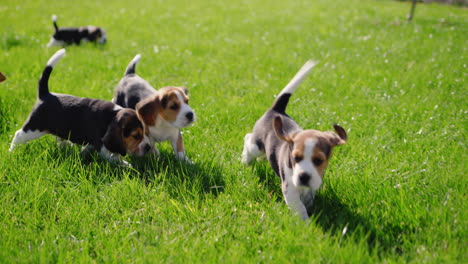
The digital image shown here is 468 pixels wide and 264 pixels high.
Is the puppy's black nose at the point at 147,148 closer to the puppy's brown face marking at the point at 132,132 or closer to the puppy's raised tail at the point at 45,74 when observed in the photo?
the puppy's brown face marking at the point at 132,132

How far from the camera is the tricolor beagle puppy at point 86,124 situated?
4.00 meters

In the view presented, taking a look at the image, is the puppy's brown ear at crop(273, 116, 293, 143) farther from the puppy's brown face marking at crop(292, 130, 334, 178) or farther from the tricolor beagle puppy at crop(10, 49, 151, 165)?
the tricolor beagle puppy at crop(10, 49, 151, 165)

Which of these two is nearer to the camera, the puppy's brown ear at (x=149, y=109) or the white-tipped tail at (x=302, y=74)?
the white-tipped tail at (x=302, y=74)

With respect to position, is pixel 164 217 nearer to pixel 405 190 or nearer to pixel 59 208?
pixel 59 208

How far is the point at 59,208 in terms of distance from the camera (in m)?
3.43

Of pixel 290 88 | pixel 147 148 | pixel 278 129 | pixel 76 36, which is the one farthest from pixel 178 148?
pixel 76 36

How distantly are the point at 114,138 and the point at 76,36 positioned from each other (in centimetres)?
639

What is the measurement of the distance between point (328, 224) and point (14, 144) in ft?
11.3

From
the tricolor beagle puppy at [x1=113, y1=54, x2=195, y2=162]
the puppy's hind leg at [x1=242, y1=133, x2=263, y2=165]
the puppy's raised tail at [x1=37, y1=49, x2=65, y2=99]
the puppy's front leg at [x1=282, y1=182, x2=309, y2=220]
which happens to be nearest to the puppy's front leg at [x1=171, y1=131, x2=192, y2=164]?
the tricolor beagle puppy at [x1=113, y1=54, x2=195, y2=162]

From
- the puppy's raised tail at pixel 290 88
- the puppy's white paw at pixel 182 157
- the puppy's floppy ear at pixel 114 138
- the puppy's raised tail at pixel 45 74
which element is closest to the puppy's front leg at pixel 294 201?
the puppy's raised tail at pixel 290 88

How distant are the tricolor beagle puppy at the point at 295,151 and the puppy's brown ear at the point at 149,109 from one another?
1069mm

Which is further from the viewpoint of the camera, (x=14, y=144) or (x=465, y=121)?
(x=465, y=121)

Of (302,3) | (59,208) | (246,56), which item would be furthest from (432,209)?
(302,3)

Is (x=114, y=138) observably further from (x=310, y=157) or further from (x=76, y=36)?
(x=76, y=36)
